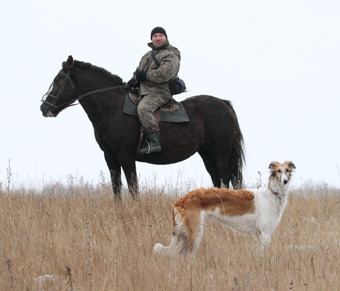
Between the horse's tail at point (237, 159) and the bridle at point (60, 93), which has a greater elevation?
the bridle at point (60, 93)

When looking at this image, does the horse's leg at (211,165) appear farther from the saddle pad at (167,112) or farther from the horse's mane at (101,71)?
the horse's mane at (101,71)

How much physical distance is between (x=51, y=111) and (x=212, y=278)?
5189 mm

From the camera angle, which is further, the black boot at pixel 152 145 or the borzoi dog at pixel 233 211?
the black boot at pixel 152 145

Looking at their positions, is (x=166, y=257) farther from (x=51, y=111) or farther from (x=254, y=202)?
(x=51, y=111)

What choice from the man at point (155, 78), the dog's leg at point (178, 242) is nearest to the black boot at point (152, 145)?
the man at point (155, 78)

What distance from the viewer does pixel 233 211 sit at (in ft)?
20.4

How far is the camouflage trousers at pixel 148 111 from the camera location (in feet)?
28.5

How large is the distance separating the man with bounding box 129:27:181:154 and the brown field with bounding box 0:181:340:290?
3.86 feet

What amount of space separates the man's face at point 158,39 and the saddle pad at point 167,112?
3.47 feet

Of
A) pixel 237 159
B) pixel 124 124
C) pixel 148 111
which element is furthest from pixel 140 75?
pixel 237 159

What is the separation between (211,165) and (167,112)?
166cm

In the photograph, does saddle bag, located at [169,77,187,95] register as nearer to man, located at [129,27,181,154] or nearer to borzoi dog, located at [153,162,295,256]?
man, located at [129,27,181,154]

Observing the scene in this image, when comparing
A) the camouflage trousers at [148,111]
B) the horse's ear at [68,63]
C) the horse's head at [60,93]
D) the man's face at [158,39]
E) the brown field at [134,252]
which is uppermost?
the man's face at [158,39]

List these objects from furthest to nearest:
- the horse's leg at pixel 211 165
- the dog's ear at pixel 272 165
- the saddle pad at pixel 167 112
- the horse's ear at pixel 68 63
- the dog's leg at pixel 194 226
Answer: the horse's leg at pixel 211 165
the horse's ear at pixel 68 63
the saddle pad at pixel 167 112
the dog's ear at pixel 272 165
the dog's leg at pixel 194 226
